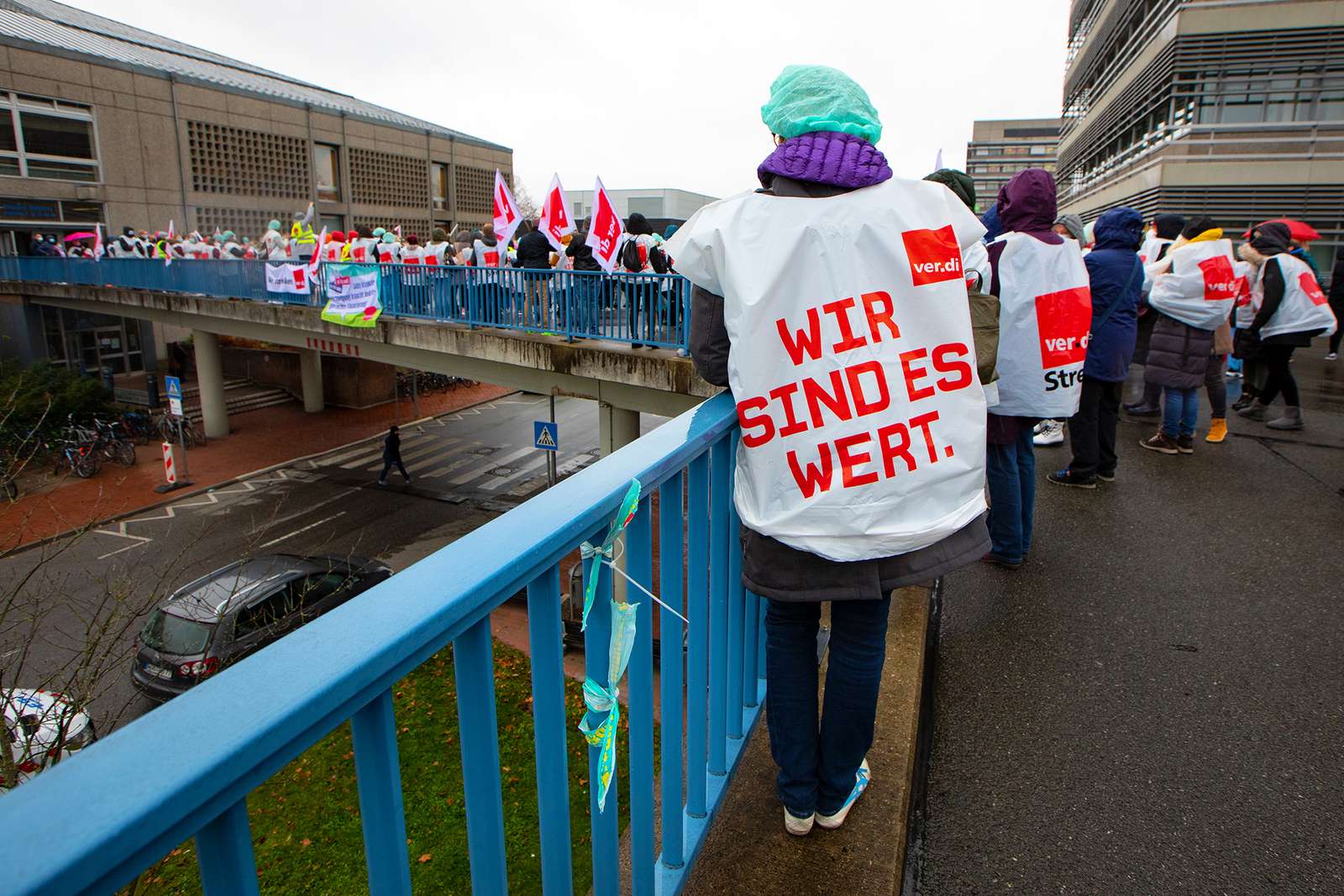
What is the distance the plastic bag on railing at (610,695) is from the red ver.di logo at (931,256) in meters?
1.05

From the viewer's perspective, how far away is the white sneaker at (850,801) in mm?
2195

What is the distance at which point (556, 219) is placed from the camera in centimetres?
1310

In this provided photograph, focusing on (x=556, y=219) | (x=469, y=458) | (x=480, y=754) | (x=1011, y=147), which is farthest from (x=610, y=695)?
(x=1011, y=147)

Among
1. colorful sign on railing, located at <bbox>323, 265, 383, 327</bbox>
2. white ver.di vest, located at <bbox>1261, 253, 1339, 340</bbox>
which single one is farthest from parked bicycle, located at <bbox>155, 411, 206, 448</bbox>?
white ver.di vest, located at <bbox>1261, 253, 1339, 340</bbox>

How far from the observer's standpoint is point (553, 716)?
4.16 feet

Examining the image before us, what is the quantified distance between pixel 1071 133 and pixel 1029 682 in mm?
44453

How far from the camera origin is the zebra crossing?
25.5 metres

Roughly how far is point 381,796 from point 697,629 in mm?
1153

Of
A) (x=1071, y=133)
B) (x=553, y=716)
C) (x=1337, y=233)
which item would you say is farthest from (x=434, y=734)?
(x=1071, y=133)

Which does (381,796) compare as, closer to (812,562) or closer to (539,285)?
(812,562)

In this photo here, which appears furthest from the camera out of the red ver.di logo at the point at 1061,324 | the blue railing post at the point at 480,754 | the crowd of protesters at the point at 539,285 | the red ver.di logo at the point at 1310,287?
the crowd of protesters at the point at 539,285

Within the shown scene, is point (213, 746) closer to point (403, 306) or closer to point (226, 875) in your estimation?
point (226, 875)

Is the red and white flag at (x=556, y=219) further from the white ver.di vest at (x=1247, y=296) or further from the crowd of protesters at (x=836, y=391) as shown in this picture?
the crowd of protesters at (x=836, y=391)

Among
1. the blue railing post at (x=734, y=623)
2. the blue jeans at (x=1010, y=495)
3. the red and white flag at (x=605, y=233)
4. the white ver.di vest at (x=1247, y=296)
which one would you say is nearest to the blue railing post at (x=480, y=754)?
the blue railing post at (x=734, y=623)
